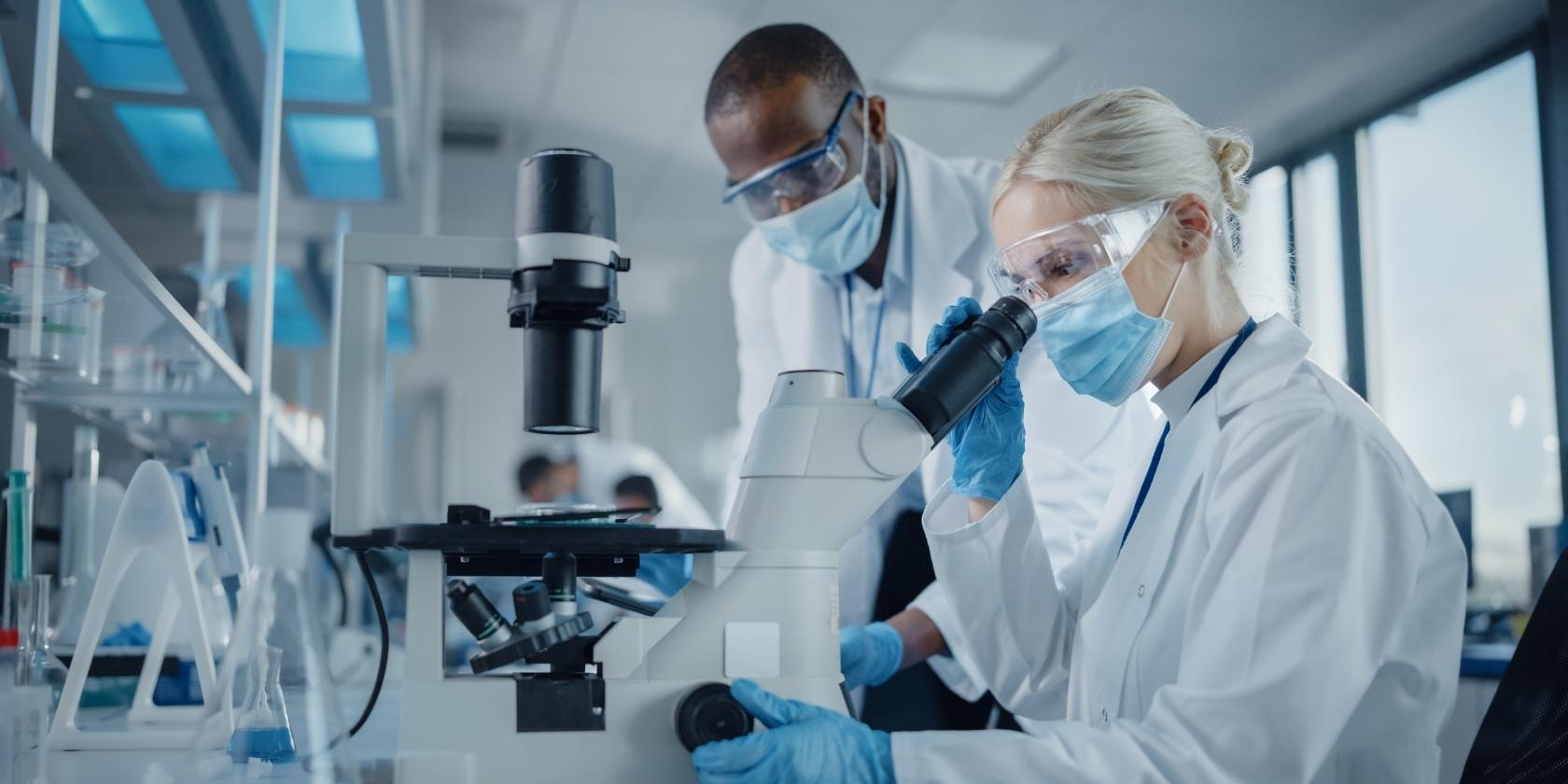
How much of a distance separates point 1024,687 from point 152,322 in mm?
1111

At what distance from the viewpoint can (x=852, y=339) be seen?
6.40 feet

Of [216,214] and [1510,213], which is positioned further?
[1510,213]

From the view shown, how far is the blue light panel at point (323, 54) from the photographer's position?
6.79 feet

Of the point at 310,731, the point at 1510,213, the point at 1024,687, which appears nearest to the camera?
the point at 310,731

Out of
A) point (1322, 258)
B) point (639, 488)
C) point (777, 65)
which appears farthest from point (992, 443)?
point (1322, 258)

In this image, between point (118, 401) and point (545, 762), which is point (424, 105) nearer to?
point (118, 401)

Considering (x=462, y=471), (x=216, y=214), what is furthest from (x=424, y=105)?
(x=462, y=471)

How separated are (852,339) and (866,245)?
18 cm

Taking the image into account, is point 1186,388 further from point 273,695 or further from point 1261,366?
point 273,695

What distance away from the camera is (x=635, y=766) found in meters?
0.78

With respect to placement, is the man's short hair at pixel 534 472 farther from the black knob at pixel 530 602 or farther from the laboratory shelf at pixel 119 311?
the black knob at pixel 530 602

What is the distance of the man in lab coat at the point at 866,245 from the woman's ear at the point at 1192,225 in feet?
1.39

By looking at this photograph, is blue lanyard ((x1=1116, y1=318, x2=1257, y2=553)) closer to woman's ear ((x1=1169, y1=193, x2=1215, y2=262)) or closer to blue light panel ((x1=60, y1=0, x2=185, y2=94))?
woman's ear ((x1=1169, y1=193, x2=1215, y2=262))

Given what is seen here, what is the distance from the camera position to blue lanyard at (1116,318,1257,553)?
1182 mm
